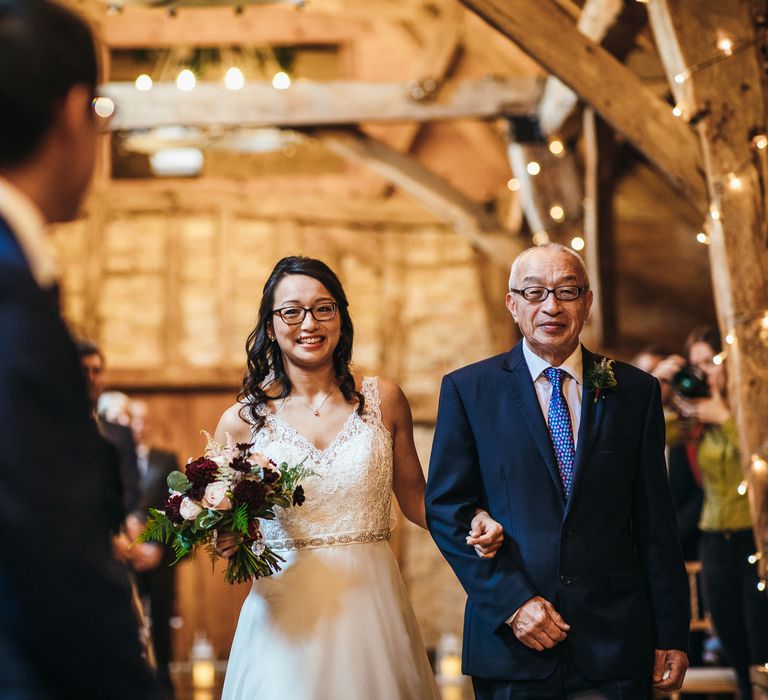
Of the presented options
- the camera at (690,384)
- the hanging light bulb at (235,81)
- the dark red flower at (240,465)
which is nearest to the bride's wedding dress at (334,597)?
the dark red flower at (240,465)

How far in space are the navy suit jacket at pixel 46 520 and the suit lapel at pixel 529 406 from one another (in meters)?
1.63

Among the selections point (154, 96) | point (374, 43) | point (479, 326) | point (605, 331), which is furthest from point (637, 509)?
point (374, 43)

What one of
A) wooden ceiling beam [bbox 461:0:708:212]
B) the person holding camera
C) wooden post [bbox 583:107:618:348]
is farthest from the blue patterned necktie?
wooden post [bbox 583:107:618:348]

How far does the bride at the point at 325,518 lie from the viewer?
115 inches

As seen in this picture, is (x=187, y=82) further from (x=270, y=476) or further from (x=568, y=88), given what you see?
(x=270, y=476)

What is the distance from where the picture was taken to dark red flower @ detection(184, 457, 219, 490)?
2.85m

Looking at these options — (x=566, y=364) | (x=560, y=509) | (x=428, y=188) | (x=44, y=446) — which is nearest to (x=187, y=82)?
(x=428, y=188)

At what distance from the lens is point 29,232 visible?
134 cm

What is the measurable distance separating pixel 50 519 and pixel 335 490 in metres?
1.89

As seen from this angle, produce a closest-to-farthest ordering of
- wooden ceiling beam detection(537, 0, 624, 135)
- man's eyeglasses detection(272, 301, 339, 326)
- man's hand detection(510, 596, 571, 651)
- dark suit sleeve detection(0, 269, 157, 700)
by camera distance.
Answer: dark suit sleeve detection(0, 269, 157, 700) → man's hand detection(510, 596, 571, 651) → man's eyeglasses detection(272, 301, 339, 326) → wooden ceiling beam detection(537, 0, 624, 135)

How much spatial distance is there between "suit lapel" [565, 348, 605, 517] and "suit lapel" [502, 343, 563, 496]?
0.05m

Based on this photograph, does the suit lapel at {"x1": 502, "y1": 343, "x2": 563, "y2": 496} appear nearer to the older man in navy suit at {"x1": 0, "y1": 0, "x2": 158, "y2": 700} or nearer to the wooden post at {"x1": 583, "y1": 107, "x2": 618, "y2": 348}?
the older man in navy suit at {"x1": 0, "y1": 0, "x2": 158, "y2": 700}

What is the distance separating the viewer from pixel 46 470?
4.16 feet

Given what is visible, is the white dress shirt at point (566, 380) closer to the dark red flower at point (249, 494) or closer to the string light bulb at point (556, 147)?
the dark red flower at point (249, 494)
